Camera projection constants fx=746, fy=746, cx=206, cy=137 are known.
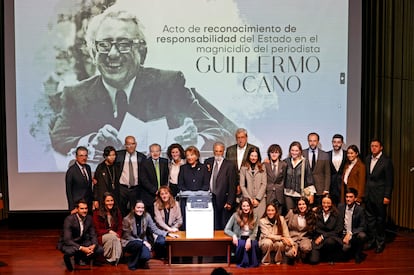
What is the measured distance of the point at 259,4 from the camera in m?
8.39

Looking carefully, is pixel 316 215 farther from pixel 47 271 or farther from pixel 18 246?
pixel 18 246

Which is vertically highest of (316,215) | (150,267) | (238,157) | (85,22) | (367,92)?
(85,22)

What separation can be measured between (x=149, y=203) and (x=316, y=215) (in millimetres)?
1693

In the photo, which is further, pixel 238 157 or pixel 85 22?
pixel 85 22

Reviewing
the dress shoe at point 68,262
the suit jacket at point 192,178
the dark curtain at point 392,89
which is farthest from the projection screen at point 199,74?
the dress shoe at point 68,262

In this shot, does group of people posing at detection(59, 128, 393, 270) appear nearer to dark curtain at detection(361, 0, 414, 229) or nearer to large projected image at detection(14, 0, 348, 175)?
large projected image at detection(14, 0, 348, 175)

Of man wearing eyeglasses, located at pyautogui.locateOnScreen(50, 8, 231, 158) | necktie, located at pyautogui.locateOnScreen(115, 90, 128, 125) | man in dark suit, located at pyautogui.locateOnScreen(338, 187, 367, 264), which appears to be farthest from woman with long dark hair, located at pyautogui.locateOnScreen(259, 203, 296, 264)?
necktie, located at pyautogui.locateOnScreen(115, 90, 128, 125)

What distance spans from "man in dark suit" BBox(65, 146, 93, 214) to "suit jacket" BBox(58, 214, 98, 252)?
0.45 meters

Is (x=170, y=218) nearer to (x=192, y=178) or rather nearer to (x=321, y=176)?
(x=192, y=178)

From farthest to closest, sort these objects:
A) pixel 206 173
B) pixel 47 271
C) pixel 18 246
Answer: pixel 18 246 < pixel 206 173 < pixel 47 271

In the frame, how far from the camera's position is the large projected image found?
8.29 m

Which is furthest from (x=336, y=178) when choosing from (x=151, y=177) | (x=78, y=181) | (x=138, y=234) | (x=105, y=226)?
(x=78, y=181)

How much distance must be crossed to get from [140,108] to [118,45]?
2.44 feet

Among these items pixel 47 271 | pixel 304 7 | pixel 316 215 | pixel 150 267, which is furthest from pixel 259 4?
pixel 47 271
